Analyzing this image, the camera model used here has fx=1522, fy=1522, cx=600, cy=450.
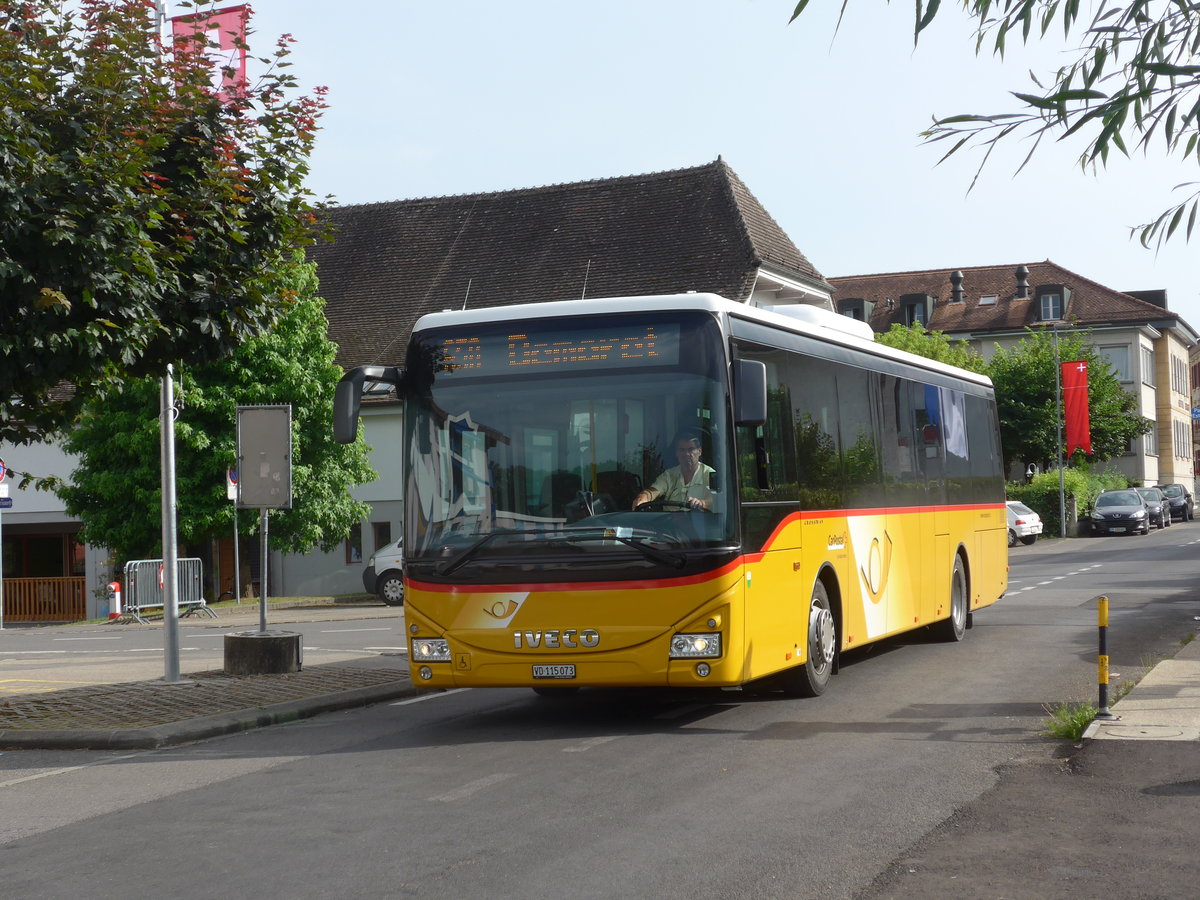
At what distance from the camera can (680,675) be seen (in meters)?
10.3

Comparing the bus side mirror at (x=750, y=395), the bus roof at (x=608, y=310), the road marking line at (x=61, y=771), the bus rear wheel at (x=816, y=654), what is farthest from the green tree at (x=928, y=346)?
the road marking line at (x=61, y=771)

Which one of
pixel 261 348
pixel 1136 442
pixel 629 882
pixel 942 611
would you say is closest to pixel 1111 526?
pixel 1136 442

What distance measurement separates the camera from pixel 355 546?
41750mm

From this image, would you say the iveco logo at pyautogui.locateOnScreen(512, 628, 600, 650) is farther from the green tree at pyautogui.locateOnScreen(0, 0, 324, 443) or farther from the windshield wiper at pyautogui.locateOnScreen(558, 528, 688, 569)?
the green tree at pyautogui.locateOnScreen(0, 0, 324, 443)

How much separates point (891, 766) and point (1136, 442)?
80997 mm

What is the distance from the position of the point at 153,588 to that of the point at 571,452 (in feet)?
78.0

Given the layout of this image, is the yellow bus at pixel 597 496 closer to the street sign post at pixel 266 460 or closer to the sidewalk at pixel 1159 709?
the sidewalk at pixel 1159 709

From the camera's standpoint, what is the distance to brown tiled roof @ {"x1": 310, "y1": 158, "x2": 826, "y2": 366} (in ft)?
144

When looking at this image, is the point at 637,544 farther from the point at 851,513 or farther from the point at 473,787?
the point at 851,513

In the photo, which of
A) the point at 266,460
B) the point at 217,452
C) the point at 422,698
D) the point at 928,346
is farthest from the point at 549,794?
the point at 928,346

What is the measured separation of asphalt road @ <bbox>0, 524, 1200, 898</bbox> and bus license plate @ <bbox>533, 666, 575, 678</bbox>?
0.46 meters

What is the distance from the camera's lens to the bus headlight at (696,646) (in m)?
10.3

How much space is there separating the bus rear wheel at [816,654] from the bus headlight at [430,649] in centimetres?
290

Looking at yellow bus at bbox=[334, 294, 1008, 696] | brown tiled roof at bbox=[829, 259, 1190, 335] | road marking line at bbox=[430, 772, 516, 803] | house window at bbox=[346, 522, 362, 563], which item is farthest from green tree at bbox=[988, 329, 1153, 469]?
road marking line at bbox=[430, 772, 516, 803]
